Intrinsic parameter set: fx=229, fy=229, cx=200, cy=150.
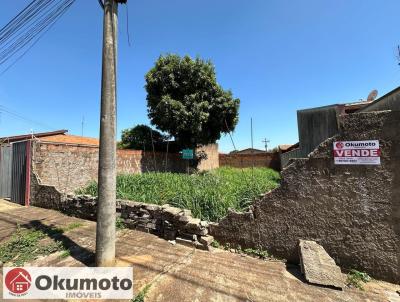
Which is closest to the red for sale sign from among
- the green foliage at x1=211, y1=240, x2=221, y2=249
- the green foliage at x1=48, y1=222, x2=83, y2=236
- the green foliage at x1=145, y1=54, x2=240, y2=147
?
the green foliage at x1=211, y1=240, x2=221, y2=249

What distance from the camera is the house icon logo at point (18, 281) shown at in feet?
10.2

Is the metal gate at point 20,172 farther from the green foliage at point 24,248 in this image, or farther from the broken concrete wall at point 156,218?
the green foliage at point 24,248

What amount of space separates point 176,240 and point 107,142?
7.71ft

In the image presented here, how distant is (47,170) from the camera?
774cm

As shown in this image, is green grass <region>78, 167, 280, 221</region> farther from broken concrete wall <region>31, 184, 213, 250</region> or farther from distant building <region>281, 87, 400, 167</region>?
distant building <region>281, 87, 400, 167</region>

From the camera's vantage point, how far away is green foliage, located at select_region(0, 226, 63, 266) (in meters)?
3.88

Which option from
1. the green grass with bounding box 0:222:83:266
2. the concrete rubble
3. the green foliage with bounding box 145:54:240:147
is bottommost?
the green grass with bounding box 0:222:83:266

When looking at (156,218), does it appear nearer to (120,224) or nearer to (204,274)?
(120,224)

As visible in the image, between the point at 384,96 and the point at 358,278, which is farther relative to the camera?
the point at 384,96

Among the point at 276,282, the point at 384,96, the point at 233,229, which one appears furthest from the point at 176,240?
the point at 384,96

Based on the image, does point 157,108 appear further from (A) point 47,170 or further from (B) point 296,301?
(B) point 296,301

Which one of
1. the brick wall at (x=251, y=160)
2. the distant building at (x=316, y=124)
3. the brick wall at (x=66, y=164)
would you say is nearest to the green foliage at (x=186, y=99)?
the brick wall at (x=66, y=164)

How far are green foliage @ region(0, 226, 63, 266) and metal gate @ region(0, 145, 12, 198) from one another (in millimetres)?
4695

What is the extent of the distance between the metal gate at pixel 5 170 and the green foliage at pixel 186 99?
6.42 m
